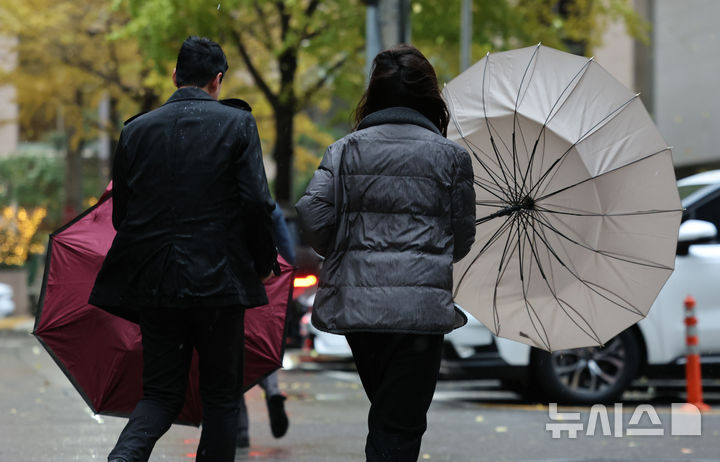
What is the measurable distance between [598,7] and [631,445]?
1596cm

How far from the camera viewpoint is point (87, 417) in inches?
366

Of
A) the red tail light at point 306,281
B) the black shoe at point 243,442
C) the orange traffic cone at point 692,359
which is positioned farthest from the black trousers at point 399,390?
the red tail light at point 306,281

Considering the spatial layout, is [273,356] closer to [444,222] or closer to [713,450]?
[444,222]

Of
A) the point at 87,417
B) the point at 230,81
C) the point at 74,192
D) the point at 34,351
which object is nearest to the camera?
the point at 87,417

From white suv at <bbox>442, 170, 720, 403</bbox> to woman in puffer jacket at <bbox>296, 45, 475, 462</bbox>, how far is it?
5.51 m

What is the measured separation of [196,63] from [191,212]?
623 millimetres

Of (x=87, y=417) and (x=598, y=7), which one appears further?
(x=598, y=7)

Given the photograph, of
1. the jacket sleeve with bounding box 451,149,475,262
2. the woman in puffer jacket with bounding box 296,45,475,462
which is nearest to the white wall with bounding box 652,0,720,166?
the jacket sleeve with bounding box 451,149,475,262

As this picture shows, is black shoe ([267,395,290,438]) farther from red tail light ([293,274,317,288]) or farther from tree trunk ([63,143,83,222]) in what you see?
tree trunk ([63,143,83,222])

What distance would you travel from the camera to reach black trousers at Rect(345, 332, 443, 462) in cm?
444

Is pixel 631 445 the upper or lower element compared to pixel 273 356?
lower

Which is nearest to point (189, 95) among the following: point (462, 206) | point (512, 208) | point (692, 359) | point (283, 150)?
point (462, 206)

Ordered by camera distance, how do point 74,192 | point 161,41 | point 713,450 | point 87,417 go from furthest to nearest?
1. point 74,192
2. point 161,41
3. point 87,417
4. point 713,450

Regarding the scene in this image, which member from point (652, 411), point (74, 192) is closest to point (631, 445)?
point (652, 411)
